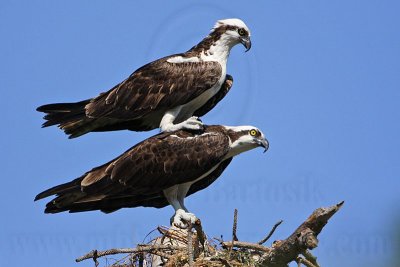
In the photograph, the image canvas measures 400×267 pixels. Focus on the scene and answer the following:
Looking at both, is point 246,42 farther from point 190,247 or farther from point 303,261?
point 303,261

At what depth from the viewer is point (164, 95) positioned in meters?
13.8

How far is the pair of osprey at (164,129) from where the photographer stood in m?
13.4

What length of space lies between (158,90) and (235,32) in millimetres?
1373

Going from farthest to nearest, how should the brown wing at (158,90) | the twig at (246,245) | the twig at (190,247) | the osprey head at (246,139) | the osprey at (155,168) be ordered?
1. the brown wing at (158,90)
2. the osprey head at (246,139)
3. the osprey at (155,168)
4. the twig at (246,245)
5. the twig at (190,247)

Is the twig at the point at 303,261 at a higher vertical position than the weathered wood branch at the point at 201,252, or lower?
lower

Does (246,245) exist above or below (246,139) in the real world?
below

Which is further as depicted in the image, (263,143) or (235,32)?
(235,32)

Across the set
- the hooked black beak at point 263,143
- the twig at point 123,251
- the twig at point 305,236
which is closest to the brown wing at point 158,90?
the hooked black beak at point 263,143

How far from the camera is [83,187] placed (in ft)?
43.6

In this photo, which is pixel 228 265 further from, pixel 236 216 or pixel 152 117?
pixel 152 117

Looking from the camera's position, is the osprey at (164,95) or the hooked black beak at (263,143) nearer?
the hooked black beak at (263,143)

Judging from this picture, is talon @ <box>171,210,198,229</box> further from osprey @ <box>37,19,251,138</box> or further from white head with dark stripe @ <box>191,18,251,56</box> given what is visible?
white head with dark stripe @ <box>191,18,251,56</box>

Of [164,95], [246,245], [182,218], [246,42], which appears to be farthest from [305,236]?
[246,42]

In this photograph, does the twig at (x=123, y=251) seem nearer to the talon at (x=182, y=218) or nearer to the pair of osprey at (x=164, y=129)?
the talon at (x=182, y=218)
